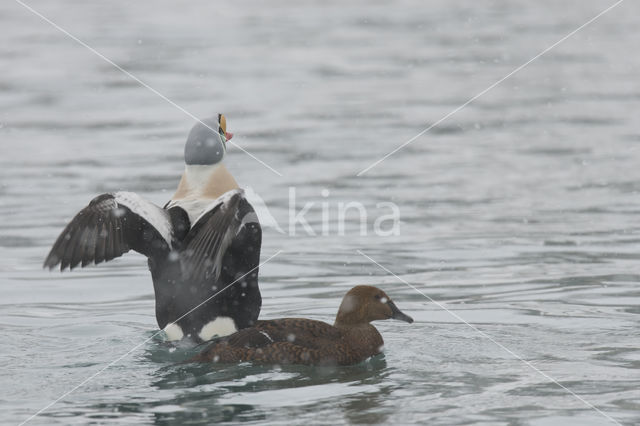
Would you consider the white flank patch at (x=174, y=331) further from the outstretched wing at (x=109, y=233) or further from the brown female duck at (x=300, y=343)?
the outstretched wing at (x=109, y=233)

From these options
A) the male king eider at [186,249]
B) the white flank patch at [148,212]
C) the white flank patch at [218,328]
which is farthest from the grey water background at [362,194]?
the white flank patch at [148,212]

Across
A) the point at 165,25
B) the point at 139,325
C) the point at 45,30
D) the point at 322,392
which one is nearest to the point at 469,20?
the point at 165,25

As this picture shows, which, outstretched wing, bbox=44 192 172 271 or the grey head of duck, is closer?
outstretched wing, bbox=44 192 172 271

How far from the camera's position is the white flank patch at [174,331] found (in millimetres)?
7348

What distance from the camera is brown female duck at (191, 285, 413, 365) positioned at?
6926 mm

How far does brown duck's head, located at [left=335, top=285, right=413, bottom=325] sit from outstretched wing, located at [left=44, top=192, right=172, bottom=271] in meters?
1.20

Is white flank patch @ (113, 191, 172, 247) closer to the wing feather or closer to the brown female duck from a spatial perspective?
the wing feather

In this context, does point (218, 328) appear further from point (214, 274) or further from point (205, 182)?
point (205, 182)

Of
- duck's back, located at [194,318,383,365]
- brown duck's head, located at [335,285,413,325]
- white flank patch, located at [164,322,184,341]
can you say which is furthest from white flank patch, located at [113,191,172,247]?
brown duck's head, located at [335,285,413,325]

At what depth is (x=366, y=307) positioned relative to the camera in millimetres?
7301

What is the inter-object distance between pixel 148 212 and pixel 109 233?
338mm

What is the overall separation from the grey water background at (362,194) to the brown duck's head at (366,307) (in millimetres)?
252

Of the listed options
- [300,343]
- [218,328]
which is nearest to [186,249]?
[218,328]

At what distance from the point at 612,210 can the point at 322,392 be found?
553 centimetres
